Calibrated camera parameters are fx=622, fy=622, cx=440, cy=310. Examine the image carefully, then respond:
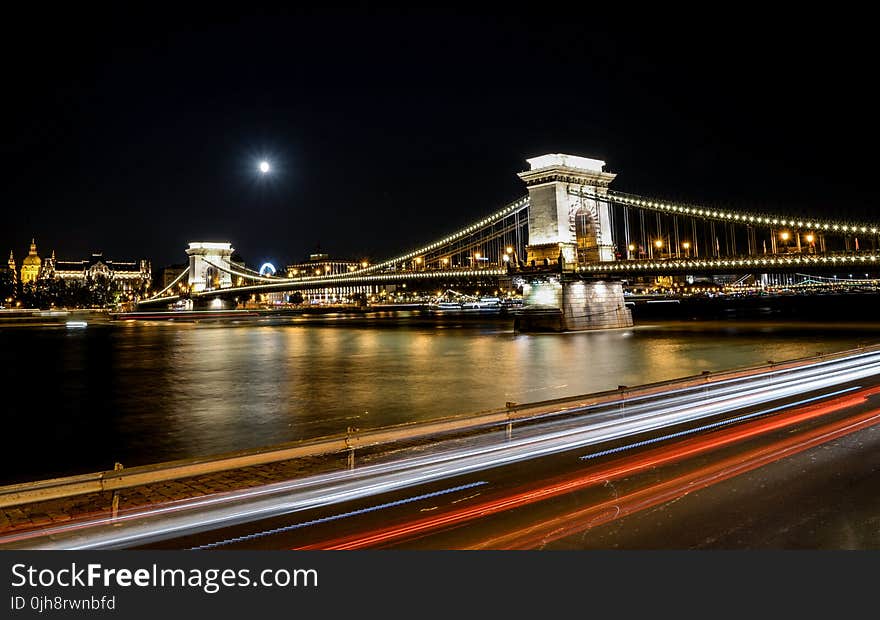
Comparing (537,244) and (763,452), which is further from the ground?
(537,244)

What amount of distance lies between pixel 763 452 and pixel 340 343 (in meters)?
30.6

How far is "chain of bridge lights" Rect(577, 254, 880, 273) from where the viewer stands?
3609cm

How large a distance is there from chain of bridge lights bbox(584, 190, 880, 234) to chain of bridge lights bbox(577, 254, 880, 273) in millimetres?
2244

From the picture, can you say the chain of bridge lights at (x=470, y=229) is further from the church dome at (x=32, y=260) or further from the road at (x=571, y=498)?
the church dome at (x=32, y=260)

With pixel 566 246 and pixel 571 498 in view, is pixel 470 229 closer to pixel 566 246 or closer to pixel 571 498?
pixel 566 246

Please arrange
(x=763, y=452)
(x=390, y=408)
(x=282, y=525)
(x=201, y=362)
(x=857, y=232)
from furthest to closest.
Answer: (x=857, y=232)
(x=201, y=362)
(x=390, y=408)
(x=763, y=452)
(x=282, y=525)

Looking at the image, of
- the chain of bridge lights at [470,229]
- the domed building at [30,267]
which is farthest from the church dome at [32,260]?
the chain of bridge lights at [470,229]

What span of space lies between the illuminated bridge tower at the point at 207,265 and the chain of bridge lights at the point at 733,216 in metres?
86.8

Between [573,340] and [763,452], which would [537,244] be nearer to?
[573,340]

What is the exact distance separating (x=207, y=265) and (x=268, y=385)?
108514 mm

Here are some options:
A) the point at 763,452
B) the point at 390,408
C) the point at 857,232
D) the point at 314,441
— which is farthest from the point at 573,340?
the point at 314,441

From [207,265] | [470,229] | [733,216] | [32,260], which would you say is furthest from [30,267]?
[733,216]

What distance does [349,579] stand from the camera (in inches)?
173

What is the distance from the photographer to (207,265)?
11894cm
